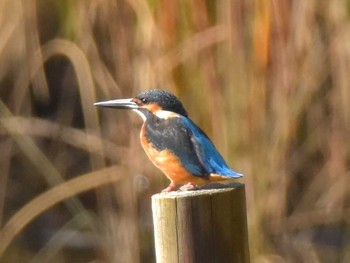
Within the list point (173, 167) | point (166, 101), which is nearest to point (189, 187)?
point (173, 167)

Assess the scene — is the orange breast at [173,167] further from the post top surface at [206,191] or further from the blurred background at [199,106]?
the blurred background at [199,106]

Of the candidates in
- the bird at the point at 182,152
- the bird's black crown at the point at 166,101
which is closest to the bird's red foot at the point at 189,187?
the bird at the point at 182,152

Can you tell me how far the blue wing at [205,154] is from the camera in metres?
1.88

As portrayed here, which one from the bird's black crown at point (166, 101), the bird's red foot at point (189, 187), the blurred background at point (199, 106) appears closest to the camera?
the bird's red foot at point (189, 187)

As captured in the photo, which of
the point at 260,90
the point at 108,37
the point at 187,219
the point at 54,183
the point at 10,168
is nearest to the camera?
the point at 187,219

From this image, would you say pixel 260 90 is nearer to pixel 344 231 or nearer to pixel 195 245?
pixel 344 231

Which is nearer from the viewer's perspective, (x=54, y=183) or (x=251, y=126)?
(x=251, y=126)

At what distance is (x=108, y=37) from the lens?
348 centimetres

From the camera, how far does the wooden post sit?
1748 millimetres

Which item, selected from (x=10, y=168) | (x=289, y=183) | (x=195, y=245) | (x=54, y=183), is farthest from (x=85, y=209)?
(x=195, y=245)

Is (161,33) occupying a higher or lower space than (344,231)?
higher

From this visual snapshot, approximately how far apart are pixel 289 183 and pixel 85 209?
0.80 metres

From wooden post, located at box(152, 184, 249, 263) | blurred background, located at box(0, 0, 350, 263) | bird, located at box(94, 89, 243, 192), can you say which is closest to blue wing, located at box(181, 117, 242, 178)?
bird, located at box(94, 89, 243, 192)

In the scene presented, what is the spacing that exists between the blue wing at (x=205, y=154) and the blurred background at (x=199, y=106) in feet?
4.28
